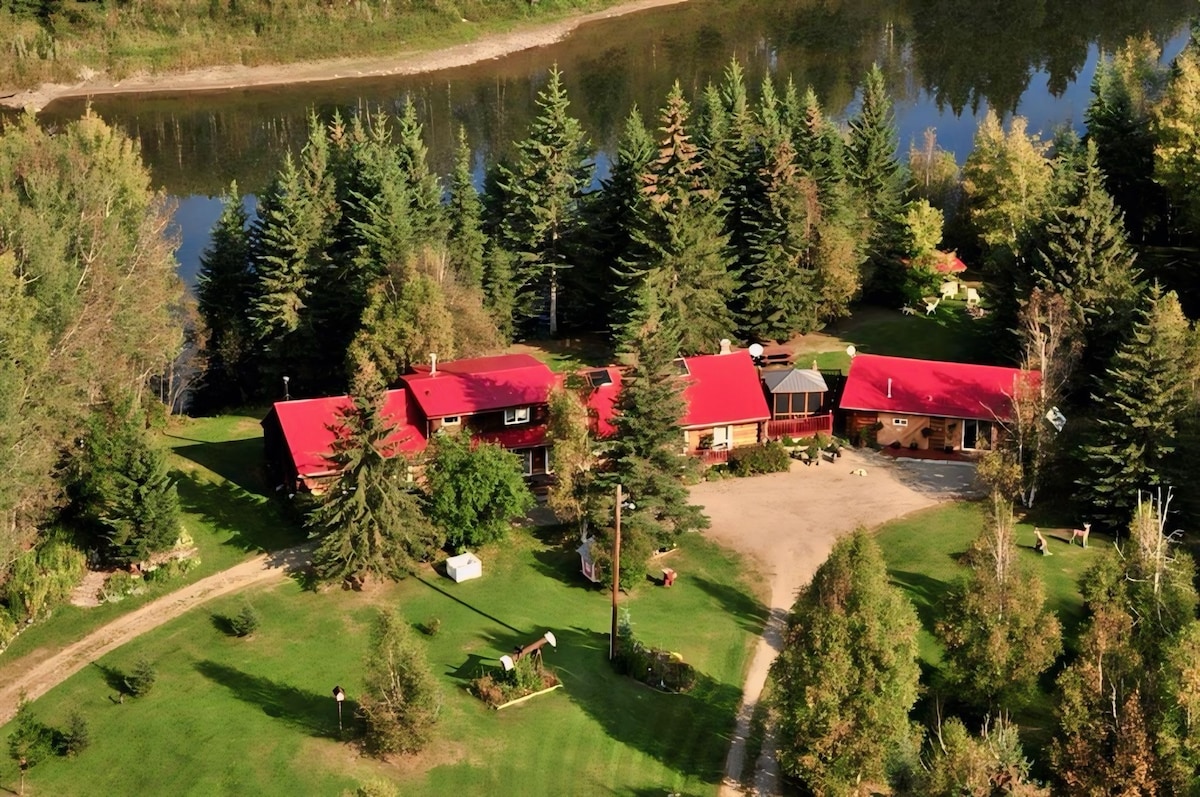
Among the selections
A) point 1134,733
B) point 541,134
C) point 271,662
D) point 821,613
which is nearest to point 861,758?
point 821,613

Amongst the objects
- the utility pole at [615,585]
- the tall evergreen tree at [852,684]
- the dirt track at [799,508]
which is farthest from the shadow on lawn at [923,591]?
the utility pole at [615,585]

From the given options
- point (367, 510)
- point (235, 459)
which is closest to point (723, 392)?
point (367, 510)

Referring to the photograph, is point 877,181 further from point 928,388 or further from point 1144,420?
point 1144,420

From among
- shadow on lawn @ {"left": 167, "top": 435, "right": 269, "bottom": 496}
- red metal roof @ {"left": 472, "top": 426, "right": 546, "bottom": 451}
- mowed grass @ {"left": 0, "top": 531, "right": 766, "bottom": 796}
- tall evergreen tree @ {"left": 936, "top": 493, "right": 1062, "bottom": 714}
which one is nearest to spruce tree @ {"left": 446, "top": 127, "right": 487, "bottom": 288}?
shadow on lawn @ {"left": 167, "top": 435, "right": 269, "bottom": 496}

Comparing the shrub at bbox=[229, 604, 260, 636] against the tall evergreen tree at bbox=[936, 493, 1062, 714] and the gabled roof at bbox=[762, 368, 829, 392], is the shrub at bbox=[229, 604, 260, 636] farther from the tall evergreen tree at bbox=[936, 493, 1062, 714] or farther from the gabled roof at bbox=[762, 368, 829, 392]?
the gabled roof at bbox=[762, 368, 829, 392]

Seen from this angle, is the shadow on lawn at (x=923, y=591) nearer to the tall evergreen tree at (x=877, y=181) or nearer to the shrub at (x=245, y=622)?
the shrub at (x=245, y=622)

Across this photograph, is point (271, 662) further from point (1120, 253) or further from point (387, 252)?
point (1120, 253)
